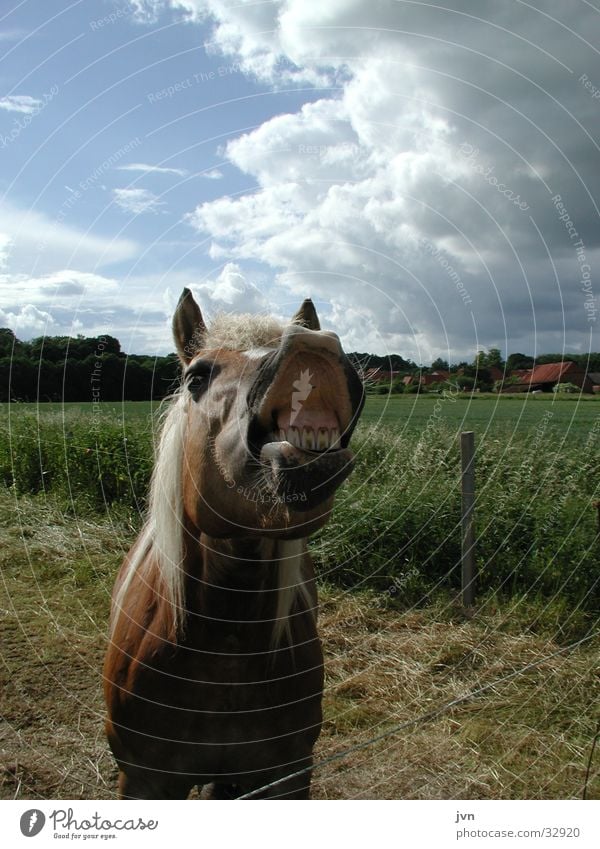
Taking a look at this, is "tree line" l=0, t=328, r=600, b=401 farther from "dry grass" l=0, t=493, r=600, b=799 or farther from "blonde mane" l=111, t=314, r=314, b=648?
"dry grass" l=0, t=493, r=600, b=799

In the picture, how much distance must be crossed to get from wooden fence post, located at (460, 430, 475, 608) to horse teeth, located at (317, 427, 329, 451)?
4503 millimetres

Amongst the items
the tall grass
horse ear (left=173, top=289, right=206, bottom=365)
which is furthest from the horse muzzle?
the tall grass

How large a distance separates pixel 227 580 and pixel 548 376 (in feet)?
6.68

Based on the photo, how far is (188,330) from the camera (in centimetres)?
227

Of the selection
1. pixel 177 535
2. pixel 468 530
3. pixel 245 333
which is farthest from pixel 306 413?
pixel 468 530

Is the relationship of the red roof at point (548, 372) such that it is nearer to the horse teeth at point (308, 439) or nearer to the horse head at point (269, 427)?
the horse head at point (269, 427)

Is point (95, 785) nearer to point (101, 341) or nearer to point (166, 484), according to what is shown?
point (166, 484)

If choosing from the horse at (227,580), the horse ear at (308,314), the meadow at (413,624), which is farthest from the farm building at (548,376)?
the horse at (227,580)

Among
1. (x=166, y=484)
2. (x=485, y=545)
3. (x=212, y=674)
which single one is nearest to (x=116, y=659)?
(x=212, y=674)

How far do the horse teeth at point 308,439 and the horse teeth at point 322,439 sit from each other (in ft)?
0.05

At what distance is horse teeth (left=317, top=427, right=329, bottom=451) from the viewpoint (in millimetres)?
1557

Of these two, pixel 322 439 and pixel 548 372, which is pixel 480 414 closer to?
pixel 548 372

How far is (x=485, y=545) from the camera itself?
245 inches

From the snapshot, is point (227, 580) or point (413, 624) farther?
point (413, 624)
